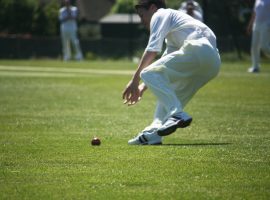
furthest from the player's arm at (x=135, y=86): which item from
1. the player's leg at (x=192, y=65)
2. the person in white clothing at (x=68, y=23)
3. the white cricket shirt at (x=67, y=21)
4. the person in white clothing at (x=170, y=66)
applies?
the white cricket shirt at (x=67, y=21)

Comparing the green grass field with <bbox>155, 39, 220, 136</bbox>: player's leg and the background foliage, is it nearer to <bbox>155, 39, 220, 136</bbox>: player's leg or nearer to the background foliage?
<bbox>155, 39, 220, 136</bbox>: player's leg

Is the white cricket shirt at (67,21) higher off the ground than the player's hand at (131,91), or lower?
lower

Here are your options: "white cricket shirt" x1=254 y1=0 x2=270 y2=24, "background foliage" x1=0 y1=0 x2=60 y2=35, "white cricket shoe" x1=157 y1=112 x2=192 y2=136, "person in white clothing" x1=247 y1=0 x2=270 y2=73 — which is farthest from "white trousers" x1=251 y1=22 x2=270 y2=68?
"background foliage" x1=0 y1=0 x2=60 y2=35

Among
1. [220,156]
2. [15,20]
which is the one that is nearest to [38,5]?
[15,20]

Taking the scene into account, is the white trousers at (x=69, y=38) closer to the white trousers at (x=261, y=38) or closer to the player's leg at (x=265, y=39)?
the white trousers at (x=261, y=38)

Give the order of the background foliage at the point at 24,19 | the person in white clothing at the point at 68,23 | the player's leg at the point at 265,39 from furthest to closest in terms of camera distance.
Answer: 1. the background foliage at the point at 24,19
2. the person in white clothing at the point at 68,23
3. the player's leg at the point at 265,39

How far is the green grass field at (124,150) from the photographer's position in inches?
278

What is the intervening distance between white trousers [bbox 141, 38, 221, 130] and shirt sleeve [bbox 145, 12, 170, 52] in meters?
0.31

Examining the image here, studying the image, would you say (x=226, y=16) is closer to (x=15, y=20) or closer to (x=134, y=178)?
(x=15, y=20)

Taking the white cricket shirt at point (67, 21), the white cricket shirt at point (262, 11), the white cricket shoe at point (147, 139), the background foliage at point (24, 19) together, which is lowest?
the background foliage at point (24, 19)

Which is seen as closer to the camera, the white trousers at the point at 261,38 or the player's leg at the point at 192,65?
the player's leg at the point at 192,65

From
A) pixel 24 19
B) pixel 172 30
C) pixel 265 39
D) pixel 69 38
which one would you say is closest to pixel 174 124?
pixel 172 30

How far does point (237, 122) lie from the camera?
510 inches

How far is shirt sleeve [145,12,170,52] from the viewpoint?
32.1 ft
